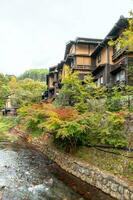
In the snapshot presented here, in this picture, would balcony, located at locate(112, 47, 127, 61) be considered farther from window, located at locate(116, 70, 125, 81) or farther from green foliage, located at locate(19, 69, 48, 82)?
green foliage, located at locate(19, 69, 48, 82)

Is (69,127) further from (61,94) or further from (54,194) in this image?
(61,94)

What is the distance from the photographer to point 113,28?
31.8 meters

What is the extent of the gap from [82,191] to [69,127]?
4.79 meters

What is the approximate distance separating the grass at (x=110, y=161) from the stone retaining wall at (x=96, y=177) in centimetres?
47

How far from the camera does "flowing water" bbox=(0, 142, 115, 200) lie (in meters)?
14.8

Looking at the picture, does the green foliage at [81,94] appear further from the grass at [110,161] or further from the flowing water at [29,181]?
the flowing water at [29,181]

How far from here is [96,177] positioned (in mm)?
16453

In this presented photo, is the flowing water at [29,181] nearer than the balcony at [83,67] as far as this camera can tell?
Yes

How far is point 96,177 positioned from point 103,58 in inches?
907

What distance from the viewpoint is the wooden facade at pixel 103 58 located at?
3014cm

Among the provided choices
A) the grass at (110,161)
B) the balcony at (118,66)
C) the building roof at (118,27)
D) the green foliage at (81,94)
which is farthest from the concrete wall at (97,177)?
the building roof at (118,27)

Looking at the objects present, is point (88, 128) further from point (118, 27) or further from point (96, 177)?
point (118, 27)

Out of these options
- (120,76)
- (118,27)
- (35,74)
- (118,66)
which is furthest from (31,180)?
(35,74)

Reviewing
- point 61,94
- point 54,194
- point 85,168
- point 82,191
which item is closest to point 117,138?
point 85,168
